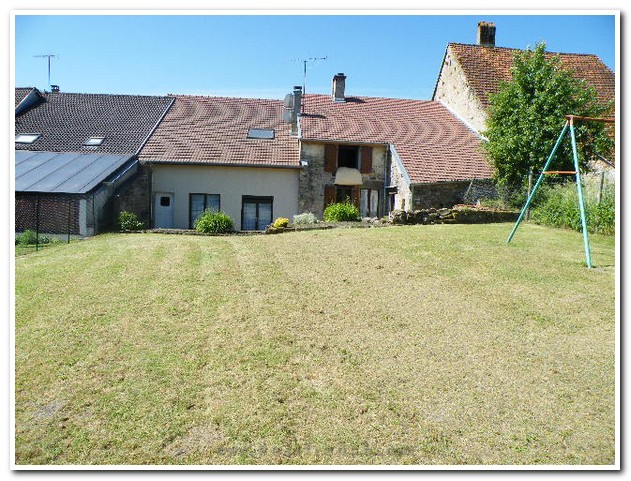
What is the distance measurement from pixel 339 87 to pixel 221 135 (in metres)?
6.05

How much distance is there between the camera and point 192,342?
6633 millimetres

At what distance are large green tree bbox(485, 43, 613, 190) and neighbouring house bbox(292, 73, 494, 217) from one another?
2118mm

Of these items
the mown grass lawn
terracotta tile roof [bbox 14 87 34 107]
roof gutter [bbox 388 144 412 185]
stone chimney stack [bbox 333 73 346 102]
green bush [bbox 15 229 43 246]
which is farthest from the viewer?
stone chimney stack [bbox 333 73 346 102]

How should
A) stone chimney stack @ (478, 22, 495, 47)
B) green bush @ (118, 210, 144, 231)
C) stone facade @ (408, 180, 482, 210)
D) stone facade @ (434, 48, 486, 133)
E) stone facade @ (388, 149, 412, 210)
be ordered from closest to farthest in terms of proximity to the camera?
green bush @ (118, 210, 144, 231)
stone facade @ (408, 180, 482, 210)
stone facade @ (388, 149, 412, 210)
stone facade @ (434, 48, 486, 133)
stone chimney stack @ (478, 22, 495, 47)

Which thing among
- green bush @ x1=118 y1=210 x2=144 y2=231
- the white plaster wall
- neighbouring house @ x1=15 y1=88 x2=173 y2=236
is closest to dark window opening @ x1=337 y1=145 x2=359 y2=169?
the white plaster wall

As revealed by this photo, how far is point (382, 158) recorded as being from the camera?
2334cm

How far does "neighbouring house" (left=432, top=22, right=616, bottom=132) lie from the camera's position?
23891 millimetres

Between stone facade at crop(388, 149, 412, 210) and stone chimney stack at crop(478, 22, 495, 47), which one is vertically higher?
stone chimney stack at crop(478, 22, 495, 47)

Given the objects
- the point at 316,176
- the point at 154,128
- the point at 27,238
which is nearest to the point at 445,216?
the point at 316,176

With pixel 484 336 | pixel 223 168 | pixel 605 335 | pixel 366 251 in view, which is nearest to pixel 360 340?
pixel 484 336

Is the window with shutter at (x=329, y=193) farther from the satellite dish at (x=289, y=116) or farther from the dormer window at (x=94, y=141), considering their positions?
the dormer window at (x=94, y=141)

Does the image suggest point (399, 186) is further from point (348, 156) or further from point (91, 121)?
point (91, 121)

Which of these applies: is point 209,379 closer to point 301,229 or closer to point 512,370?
point 512,370

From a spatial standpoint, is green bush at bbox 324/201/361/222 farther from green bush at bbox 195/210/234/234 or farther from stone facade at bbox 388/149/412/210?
green bush at bbox 195/210/234/234
